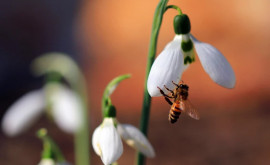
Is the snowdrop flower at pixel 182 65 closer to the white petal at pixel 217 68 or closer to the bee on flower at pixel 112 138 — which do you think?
the white petal at pixel 217 68

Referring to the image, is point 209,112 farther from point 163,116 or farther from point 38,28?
point 38,28

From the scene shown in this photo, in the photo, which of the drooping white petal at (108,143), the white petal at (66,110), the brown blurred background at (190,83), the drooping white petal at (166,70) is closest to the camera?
the drooping white petal at (166,70)

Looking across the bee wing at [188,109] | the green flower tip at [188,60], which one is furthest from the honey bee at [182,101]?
the green flower tip at [188,60]

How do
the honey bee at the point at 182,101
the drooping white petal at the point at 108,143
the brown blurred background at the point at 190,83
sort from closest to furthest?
1. the drooping white petal at the point at 108,143
2. the honey bee at the point at 182,101
3. the brown blurred background at the point at 190,83

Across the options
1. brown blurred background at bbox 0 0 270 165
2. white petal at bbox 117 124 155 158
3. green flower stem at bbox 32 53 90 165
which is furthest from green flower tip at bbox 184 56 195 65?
brown blurred background at bbox 0 0 270 165

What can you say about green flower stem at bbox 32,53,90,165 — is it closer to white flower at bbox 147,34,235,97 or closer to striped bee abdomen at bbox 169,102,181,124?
striped bee abdomen at bbox 169,102,181,124

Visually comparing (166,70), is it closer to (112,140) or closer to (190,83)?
(112,140)

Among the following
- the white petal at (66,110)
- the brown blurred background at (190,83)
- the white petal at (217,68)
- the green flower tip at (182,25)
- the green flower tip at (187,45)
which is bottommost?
the brown blurred background at (190,83)
